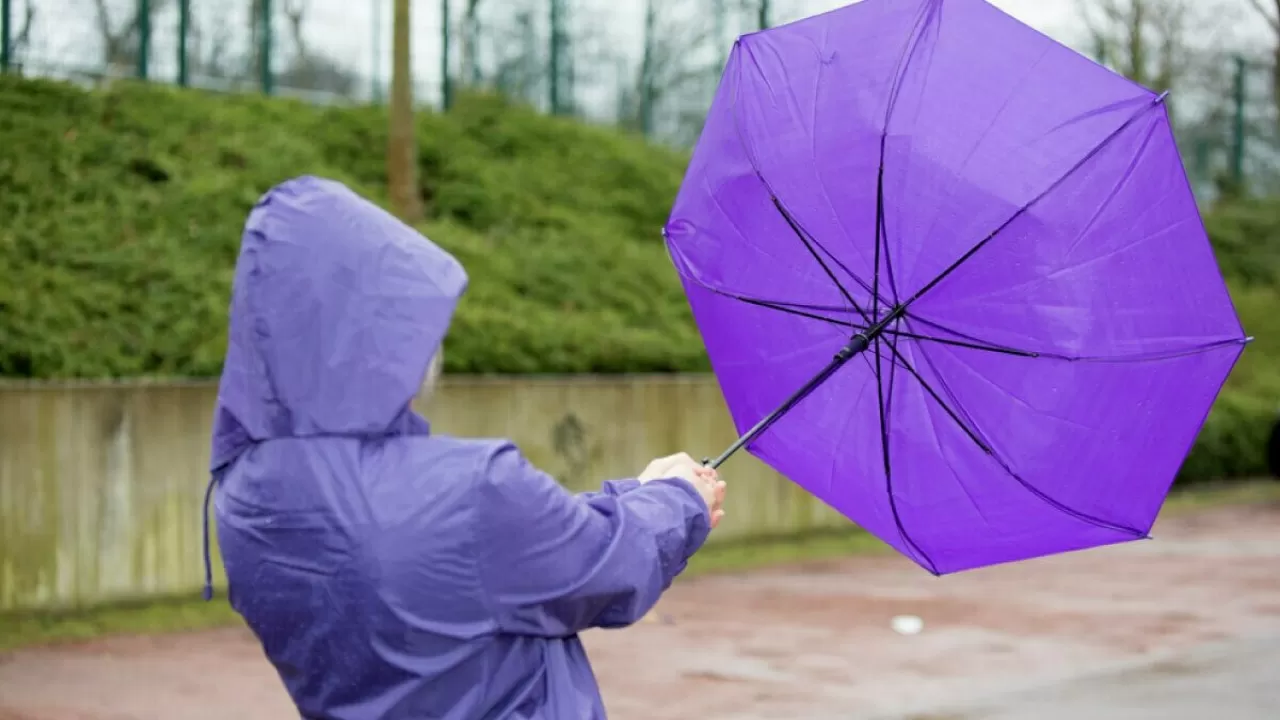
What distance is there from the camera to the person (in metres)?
2.17

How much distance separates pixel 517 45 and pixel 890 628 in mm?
11809

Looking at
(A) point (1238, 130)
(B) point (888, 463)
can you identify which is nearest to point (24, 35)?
(B) point (888, 463)

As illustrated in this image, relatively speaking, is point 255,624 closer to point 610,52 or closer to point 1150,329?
point 1150,329

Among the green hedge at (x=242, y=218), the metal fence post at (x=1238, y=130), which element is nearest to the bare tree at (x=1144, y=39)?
the metal fence post at (x=1238, y=130)

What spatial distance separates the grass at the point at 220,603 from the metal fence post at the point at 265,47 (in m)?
7.23

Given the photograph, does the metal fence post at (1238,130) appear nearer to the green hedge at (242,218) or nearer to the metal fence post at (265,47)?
the green hedge at (242,218)

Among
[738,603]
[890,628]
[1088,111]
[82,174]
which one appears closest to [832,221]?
[1088,111]

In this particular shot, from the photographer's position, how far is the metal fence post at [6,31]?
14.2m

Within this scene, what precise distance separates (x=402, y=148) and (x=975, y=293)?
11522mm

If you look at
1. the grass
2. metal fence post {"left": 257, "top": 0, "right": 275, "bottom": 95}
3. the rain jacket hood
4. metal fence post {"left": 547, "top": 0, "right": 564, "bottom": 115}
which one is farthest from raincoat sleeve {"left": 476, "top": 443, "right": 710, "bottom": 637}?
metal fence post {"left": 547, "top": 0, "right": 564, "bottom": 115}

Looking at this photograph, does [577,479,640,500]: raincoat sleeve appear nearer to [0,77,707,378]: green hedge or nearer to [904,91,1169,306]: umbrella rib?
[904,91,1169,306]: umbrella rib

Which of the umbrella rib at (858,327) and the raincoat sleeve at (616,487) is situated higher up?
the umbrella rib at (858,327)

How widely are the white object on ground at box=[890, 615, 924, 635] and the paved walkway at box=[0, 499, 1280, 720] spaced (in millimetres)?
75

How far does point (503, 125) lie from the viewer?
18.1 meters
